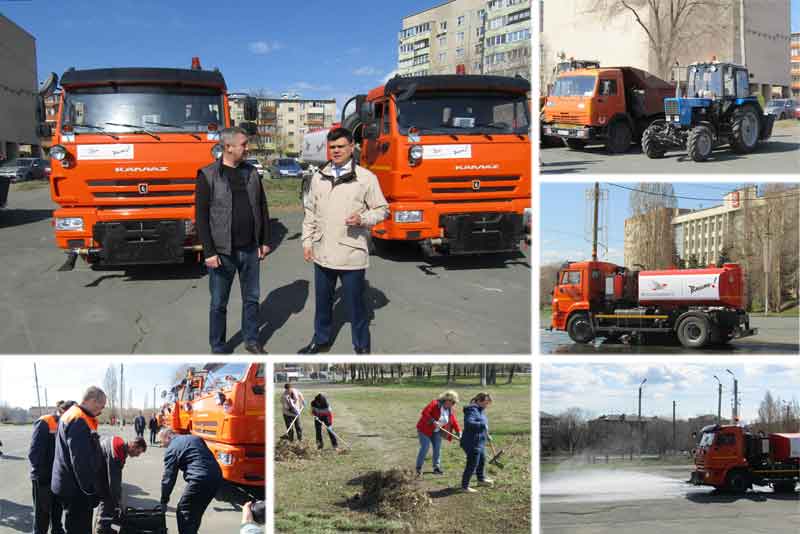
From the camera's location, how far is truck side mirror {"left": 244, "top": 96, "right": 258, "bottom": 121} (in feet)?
22.5

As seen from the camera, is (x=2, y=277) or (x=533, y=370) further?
(x=2, y=277)

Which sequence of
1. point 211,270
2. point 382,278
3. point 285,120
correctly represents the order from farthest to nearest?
1. point 285,120
2. point 382,278
3. point 211,270

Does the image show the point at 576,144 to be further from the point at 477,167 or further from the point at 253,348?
the point at 253,348

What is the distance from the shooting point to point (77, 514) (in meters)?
5.05

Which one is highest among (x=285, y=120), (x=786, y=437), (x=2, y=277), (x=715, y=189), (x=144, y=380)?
(x=285, y=120)

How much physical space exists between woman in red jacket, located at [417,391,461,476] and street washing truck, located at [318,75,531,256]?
65.3 inches

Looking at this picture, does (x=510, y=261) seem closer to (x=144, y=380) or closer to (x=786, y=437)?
(x=786, y=437)

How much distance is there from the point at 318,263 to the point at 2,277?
356 cm

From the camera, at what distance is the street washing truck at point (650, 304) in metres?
5.94

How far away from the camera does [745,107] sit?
268 inches

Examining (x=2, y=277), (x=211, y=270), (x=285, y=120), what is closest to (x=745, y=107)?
(x=285, y=120)

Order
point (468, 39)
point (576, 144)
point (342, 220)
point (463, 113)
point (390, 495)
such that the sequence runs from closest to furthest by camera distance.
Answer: point (342, 220) → point (390, 495) → point (576, 144) → point (468, 39) → point (463, 113)

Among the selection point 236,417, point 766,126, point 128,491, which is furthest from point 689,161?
point 128,491

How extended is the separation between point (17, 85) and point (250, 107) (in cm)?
213
